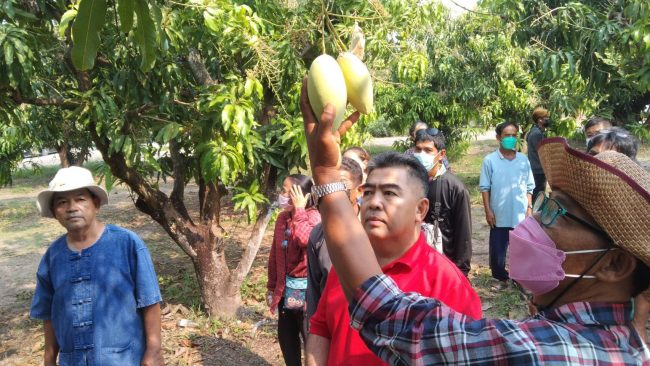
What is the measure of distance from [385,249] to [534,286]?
69 centimetres

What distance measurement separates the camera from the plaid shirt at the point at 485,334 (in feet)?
2.93

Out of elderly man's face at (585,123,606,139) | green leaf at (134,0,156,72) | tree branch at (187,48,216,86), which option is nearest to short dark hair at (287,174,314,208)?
tree branch at (187,48,216,86)

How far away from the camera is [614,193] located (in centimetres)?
95

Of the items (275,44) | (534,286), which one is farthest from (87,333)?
(275,44)

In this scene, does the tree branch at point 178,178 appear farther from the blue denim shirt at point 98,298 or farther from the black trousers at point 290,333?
the blue denim shirt at point 98,298

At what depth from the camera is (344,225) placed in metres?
0.97

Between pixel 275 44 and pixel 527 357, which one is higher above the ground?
pixel 275 44

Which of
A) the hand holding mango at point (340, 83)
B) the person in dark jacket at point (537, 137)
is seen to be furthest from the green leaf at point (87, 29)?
the person in dark jacket at point (537, 137)

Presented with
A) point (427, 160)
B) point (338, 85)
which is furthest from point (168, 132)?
point (338, 85)

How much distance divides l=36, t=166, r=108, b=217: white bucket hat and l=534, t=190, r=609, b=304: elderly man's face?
74.0 inches

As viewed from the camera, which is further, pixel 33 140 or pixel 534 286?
pixel 33 140

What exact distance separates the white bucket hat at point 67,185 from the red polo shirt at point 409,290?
1.17m

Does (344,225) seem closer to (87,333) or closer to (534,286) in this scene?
(534,286)

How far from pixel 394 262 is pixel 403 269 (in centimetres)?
3
